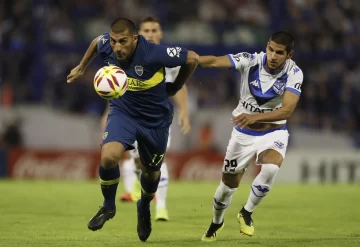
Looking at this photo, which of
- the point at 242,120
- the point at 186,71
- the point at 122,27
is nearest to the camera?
the point at 122,27

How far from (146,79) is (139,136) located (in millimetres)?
582

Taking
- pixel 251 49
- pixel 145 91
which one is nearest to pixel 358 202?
pixel 145 91

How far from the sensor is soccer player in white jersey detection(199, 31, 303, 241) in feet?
28.6

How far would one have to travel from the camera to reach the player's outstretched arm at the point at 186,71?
834 cm

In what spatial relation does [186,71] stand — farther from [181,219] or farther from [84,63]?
[181,219]

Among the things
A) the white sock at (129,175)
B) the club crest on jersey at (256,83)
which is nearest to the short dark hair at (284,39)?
the club crest on jersey at (256,83)

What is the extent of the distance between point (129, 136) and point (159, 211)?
3.03m

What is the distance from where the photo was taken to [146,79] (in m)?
8.25

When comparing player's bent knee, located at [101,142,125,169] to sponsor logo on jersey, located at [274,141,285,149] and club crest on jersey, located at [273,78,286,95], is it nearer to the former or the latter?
sponsor logo on jersey, located at [274,141,285,149]

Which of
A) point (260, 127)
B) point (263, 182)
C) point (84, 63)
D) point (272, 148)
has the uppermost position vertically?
point (84, 63)

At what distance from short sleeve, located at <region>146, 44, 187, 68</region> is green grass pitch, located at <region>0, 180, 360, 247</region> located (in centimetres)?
180

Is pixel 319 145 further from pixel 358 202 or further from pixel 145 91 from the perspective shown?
pixel 145 91

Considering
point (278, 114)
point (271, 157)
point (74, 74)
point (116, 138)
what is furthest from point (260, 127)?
point (74, 74)

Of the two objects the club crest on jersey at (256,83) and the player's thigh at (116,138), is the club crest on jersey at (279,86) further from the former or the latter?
the player's thigh at (116,138)
